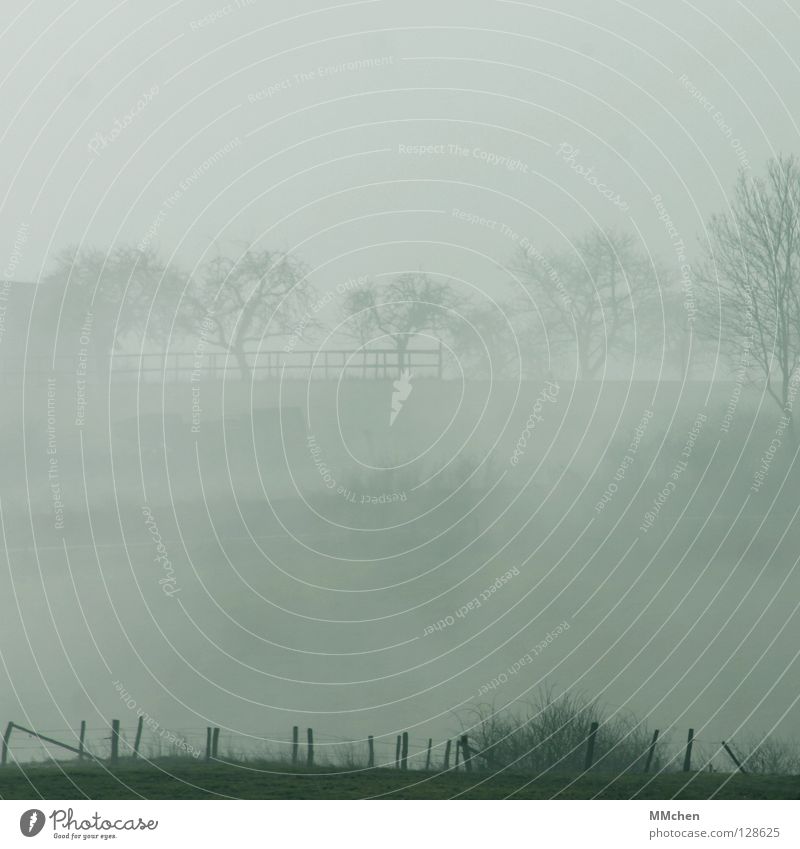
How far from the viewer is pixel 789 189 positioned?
4898 millimetres

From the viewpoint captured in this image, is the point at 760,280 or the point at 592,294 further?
Answer: the point at 760,280

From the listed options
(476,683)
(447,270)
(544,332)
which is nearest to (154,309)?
(447,270)

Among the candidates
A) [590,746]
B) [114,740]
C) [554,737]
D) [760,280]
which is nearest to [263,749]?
[114,740]

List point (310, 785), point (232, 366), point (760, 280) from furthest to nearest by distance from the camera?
point (760, 280)
point (232, 366)
point (310, 785)

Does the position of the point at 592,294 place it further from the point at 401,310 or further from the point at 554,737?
the point at 554,737

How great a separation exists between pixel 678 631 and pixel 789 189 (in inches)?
79.8

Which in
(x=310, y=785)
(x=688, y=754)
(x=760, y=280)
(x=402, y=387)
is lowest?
(x=310, y=785)

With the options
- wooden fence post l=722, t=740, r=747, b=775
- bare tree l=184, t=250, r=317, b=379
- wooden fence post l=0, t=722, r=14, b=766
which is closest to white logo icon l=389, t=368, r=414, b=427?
bare tree l=184, t=250, r=317, b=379

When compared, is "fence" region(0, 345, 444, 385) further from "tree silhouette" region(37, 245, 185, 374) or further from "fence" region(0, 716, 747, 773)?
"fence" region(0, 716, 747, 773)

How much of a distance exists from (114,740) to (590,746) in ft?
6.67

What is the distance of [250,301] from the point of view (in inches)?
185

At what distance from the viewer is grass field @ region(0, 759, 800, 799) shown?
459 centimetres

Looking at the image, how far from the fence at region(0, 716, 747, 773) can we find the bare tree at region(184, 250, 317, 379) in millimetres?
1589

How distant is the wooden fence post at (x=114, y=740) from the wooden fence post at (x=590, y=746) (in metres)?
2.00
